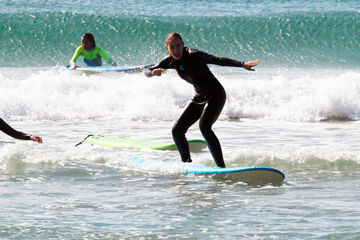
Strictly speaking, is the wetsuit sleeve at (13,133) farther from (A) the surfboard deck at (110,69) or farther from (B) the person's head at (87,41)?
(B) the person's head at (87,41)

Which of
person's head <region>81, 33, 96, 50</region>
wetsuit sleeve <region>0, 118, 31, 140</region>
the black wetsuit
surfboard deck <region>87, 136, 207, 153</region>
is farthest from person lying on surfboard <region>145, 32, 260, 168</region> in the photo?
person's head <region>81, 33, 96, 50</region>

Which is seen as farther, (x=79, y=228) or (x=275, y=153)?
(x=275, y=153)

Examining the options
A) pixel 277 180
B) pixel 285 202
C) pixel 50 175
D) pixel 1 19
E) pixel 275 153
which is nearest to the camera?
pixel 285 202

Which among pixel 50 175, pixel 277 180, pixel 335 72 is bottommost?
pixel 50 175

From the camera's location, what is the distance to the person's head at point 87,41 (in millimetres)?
14945

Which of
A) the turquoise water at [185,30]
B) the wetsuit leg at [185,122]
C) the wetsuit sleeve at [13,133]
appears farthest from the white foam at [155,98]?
the turquoise water at [185,30]

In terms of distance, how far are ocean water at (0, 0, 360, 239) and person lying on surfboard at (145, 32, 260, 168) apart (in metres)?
0.62

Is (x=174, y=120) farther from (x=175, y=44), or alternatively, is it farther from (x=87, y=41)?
(x=175, y=44)

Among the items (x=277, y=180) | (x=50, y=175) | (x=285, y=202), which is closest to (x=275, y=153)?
(x=277, y=180)

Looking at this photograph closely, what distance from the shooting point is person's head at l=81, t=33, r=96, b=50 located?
49.0ft

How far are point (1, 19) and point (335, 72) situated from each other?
1227cm

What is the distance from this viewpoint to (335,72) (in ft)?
61.4

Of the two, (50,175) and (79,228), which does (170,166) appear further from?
(79,228)

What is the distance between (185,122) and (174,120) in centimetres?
540
